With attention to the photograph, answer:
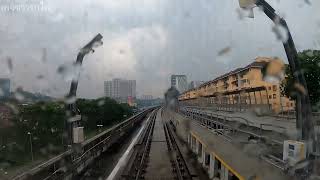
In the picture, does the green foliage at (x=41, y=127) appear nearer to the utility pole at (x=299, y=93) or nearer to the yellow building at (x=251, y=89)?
the yellow building at (x=251, y=89)

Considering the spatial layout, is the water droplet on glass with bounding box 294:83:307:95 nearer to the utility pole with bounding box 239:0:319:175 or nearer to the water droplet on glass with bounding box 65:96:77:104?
the utility pole with bounding box 239:0:319:175

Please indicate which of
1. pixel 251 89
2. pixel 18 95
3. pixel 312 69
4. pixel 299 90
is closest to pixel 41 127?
pixel 251 89

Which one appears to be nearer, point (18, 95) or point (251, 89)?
point (18, 95)

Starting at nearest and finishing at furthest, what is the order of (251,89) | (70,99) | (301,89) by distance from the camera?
1. (301,89)
2. (70,99)
3. (251,89)

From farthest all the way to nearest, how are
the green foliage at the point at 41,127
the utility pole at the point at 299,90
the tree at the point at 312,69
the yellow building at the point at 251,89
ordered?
1. the green foliage at the point at 41,127
2. the yellow building at the point at 251,89
3. the tree at the point at 312,69
4. the utility pole at the point at 299,90

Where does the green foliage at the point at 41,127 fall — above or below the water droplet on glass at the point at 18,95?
below

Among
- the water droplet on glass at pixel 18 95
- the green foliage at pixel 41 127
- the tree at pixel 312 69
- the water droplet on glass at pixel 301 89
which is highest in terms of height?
the tree at pixel 312 69

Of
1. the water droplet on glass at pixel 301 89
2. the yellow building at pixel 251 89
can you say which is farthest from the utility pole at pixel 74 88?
the water droplet on glass at pixel 301 89

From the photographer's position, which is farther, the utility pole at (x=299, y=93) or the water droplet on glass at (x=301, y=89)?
the water droplet on glass at (x=301, y=89)

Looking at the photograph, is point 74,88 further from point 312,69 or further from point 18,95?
point 312,69

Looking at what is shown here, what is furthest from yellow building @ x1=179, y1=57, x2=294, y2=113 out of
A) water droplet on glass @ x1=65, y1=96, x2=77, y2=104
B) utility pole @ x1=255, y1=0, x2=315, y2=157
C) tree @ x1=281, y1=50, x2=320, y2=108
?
water droplet on glass @ x1=65, y1=96, x2=77, y2=104

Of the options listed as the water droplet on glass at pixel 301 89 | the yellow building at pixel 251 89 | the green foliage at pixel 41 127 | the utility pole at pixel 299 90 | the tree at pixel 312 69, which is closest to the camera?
the utility pole at pixel 299 90

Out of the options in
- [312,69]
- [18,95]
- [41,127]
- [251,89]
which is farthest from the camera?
[41,127]

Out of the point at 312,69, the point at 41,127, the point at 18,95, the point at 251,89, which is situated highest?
the point at 312,69
